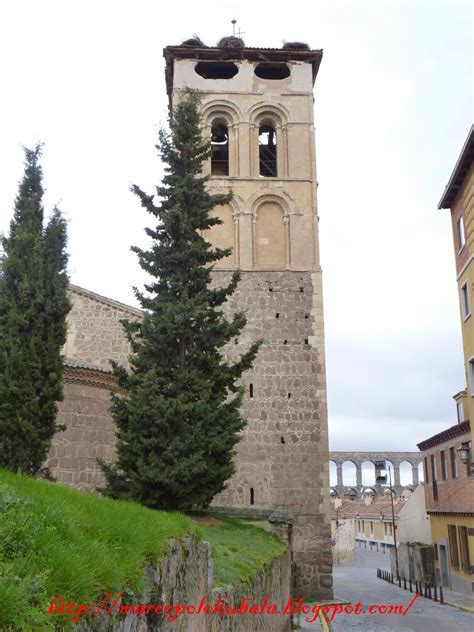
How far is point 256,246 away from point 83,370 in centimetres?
1030

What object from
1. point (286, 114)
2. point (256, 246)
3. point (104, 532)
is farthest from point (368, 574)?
point (104, 532)

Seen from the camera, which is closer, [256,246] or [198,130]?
[198,130]

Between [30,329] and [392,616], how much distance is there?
545 inches

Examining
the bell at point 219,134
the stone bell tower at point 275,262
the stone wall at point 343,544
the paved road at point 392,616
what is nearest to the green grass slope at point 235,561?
the paved road at point 392,616

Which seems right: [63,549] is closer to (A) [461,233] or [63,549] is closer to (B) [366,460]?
(A) [461,233]

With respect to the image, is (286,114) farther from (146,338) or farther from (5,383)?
(5,383)

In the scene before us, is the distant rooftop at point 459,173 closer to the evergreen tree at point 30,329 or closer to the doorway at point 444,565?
the evergreen tree at point 30,329

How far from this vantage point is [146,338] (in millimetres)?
13125

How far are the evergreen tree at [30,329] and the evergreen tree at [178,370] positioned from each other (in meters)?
1.42

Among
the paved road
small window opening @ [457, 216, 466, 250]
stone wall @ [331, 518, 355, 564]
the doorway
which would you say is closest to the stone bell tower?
the paved road

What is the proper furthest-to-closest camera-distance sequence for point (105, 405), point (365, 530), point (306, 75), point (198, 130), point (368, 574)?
point (365, 530)
point (368, 574)
point (306, 75)
point (105, 405)
point (198, 130)

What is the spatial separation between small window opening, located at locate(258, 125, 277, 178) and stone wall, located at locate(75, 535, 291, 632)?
68.5 ft

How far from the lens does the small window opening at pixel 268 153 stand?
85.9ft

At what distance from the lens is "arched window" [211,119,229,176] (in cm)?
2585
